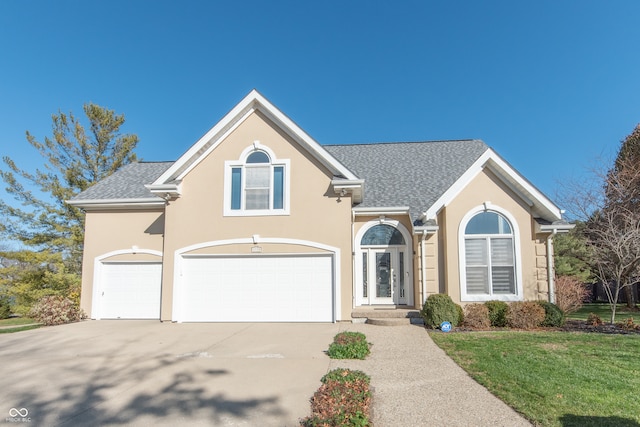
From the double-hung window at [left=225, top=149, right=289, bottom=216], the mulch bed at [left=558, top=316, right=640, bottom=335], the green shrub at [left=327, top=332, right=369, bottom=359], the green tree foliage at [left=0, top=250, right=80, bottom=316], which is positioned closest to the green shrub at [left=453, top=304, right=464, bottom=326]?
the mulch bed at [left=558, top=316, right=640, bottom=335]

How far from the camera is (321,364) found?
296 inches

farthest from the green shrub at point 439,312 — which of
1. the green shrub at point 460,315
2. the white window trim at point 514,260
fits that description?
the white window trim at point 514,260

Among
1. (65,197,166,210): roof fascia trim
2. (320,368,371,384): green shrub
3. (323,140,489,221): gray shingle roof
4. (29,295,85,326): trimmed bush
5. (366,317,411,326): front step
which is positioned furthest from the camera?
(323,140,489,221): gray shingle roof

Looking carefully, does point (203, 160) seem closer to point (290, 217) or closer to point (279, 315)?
point (290, 217)

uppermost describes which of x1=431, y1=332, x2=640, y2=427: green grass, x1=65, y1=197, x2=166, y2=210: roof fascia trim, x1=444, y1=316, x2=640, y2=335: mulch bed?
x1=65, y1=197, x2=166, y2=210: roof fascia trim

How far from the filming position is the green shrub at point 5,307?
19.2 metres

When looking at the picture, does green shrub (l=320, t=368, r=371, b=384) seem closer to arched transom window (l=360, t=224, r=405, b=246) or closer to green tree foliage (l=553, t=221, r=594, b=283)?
arched transom window (l=360, t=224, r=405, b=246)

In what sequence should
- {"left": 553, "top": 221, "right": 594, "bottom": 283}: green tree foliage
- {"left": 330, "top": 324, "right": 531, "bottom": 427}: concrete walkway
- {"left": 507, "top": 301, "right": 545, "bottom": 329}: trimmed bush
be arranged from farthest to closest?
1. {"left": 553, "top": 221, "right": 594, "bottom": 283}: green tree foliage
2. {"left": 507, "top": 301, "right": 545, "bottom": 329}: trimmed bush
3. {"left": 330, "top": 324, "right": 531, "bottom": 427}: concrete walkway

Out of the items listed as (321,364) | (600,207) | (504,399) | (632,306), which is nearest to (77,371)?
(321,364)

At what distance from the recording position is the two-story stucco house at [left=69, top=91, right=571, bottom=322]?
1273 cm

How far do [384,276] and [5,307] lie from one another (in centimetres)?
1865

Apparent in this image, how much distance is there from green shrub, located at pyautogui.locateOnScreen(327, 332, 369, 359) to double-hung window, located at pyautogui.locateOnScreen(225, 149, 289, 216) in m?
6.02

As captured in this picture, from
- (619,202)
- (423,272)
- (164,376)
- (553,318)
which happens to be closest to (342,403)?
(164,376)

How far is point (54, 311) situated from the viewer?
13391mm
